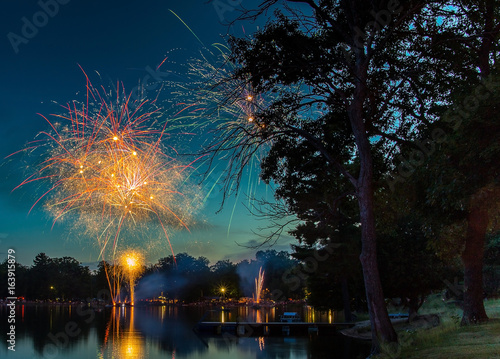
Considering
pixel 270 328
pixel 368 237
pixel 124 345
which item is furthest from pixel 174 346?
pixel 368 237

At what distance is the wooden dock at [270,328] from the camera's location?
128ft

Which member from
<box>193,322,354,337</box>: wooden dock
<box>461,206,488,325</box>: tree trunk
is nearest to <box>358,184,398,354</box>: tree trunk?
<box>461,206,488,325</box>: tree trunk

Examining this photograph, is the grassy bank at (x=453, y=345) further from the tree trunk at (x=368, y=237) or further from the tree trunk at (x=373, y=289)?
the tree trunk at (x=368, y=237)

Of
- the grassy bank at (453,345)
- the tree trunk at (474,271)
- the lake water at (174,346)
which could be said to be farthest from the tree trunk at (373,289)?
the lake water at (174,346)

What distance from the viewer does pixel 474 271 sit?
1664 cm

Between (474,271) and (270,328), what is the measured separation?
92.3ft

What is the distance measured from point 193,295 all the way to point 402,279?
93.7m

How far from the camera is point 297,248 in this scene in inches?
1602

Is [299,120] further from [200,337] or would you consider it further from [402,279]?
[200,337]

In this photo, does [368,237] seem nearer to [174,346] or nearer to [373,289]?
[373,289]

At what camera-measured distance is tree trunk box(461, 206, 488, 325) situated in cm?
1605

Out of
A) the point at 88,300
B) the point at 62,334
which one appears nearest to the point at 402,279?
the point at 62,334

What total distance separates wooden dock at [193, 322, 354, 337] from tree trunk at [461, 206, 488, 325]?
23.5 m

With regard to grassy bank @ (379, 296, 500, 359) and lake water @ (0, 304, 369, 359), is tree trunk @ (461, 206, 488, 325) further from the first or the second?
lake water @ (0, 304, 369, 359)
